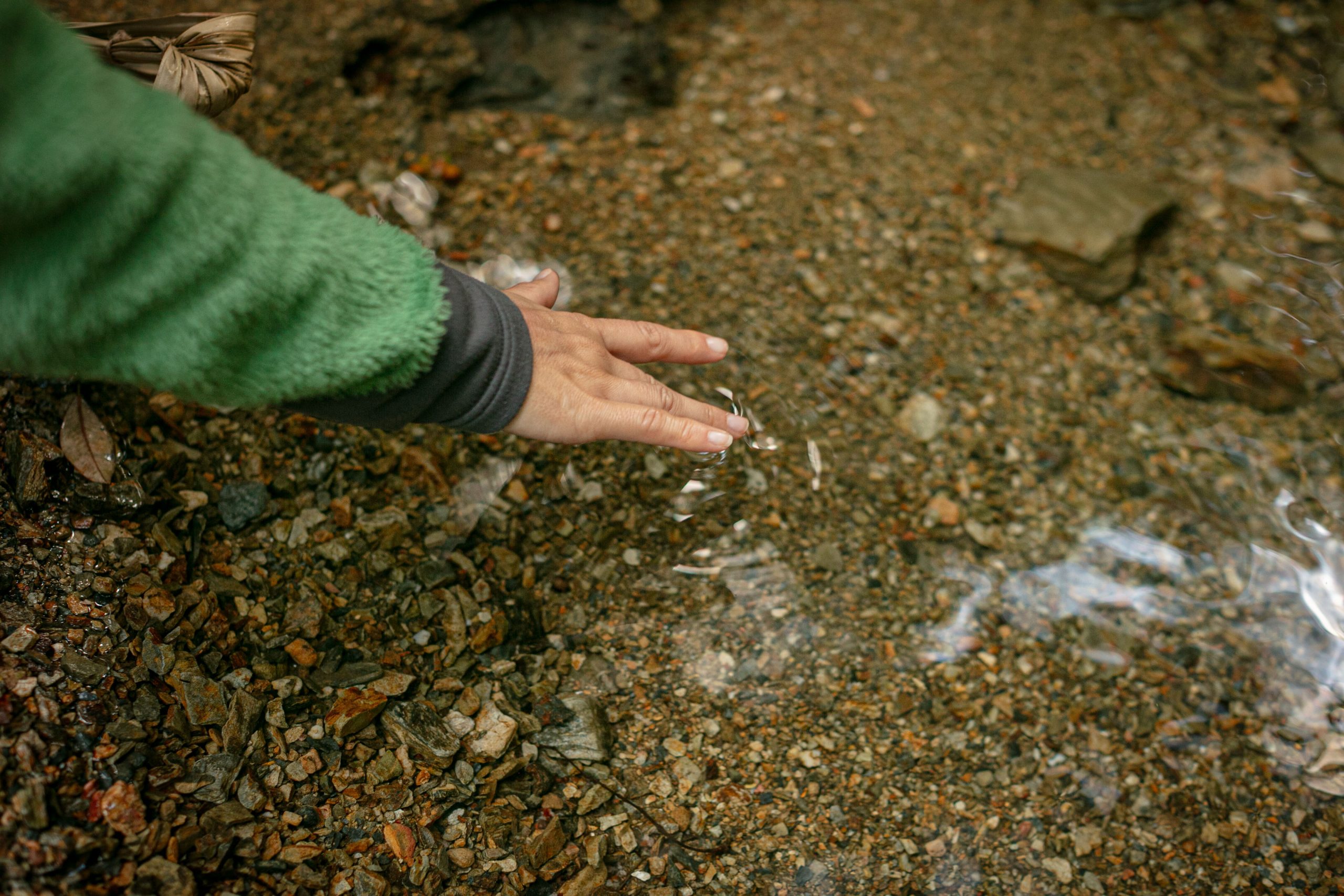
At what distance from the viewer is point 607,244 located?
2205 mm

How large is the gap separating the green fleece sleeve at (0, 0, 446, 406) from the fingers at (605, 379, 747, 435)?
13.1 inches

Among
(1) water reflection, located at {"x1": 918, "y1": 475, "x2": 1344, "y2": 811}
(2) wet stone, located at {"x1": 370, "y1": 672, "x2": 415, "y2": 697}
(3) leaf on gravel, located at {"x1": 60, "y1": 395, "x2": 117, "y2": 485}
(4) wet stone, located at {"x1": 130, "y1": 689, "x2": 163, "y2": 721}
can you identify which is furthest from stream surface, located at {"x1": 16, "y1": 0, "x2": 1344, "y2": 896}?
(4) wet stone, located at {"x1": 130, "y1": 689, "x2": 163, "y2": 721}

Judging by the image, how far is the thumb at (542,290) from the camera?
1.61m

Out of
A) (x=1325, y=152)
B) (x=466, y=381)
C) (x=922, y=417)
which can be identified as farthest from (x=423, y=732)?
(x=1325, y=152)

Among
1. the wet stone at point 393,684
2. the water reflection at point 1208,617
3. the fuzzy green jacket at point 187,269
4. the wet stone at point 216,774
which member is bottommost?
the water reflection at point 1208,617

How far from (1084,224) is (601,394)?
1671mm

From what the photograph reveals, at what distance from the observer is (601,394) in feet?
4.69

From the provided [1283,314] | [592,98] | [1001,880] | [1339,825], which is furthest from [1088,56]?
[1001,880]

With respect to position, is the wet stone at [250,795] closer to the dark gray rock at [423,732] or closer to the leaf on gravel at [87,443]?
the dark gray rock at [423,732]

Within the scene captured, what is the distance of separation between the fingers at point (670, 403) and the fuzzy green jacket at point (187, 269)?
0.64 ft

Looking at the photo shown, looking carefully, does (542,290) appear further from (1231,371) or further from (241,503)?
(1231,371)

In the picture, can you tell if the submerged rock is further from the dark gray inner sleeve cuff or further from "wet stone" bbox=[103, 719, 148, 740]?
"wet stone" bbox=[103, 719, 148, 740]

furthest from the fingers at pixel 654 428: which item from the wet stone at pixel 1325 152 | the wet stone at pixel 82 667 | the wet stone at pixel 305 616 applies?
the wet stone at pixel 1325 152

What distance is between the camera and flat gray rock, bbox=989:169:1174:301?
7.68ft
